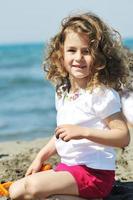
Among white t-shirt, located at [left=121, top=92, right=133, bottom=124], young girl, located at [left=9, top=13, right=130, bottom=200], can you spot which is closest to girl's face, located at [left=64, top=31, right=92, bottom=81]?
young girl, located at [left=9, top=13, right=130, bottom=200]

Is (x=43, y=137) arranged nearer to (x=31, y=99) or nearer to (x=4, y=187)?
(x=4, y=187)

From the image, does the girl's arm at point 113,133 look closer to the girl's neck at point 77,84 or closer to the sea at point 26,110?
the girl's neck at point 77,84

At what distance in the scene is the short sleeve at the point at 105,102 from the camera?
3.80m

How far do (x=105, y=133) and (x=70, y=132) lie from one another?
23cm

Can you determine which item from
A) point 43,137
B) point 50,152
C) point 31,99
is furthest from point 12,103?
point 50,152

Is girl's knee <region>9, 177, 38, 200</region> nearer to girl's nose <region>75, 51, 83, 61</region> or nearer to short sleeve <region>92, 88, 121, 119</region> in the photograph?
short sleeve <region>92, 88, 121, 119</region>

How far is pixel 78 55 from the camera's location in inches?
154

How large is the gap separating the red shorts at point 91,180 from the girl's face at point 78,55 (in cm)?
60

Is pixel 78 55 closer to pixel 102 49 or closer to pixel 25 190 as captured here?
pixel 102 49

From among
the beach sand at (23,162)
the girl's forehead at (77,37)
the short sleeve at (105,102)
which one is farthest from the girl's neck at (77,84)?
the beach sand at (23,162)

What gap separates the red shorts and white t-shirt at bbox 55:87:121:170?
1.5 inches

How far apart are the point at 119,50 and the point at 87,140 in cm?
62

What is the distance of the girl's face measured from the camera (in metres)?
3.90

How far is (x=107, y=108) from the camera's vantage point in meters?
3.81
